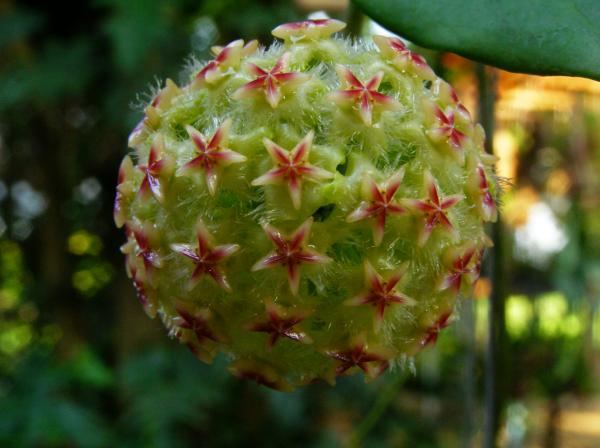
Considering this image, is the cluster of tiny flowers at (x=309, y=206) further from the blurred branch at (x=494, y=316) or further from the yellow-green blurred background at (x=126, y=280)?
the yellow-green blurred background at (x=126, y=280)

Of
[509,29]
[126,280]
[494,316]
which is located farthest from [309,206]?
[126,280]

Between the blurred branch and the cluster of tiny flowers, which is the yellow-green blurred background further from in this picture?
the cluster of tiny flowers

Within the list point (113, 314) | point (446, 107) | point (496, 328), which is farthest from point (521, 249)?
point (446, 107)

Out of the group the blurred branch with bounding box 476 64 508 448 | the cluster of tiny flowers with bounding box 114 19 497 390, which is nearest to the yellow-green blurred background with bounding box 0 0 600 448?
the blurred branch with bounding box 476 64 508 448

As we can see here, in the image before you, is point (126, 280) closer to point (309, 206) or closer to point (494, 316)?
point (494, 316)

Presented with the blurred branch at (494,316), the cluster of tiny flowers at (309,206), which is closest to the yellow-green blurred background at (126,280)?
the blurred branch at (494,316)

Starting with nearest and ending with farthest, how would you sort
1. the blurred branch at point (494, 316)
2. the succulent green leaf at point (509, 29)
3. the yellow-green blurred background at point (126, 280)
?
1. the succulent green leaf at point (509, 29)
2. the blurred branch at point (494, 316)
3. the yellow-green blurred background at point (126, 280)
